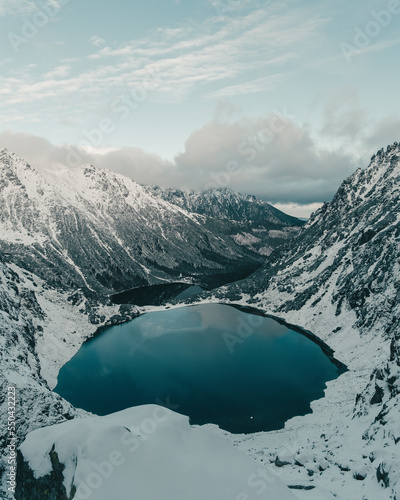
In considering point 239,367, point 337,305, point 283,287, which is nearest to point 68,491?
point 239,367

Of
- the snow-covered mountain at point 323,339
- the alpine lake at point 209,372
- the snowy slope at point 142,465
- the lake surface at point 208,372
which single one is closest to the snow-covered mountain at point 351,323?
the snow-covered mountain at point 323,339

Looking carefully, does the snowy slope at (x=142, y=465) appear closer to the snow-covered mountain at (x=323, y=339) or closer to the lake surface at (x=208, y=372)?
the snow-covered mountain at (x=323, y=339)

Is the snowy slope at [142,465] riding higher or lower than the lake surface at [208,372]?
higher

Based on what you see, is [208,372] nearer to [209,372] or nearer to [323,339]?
[209,372]

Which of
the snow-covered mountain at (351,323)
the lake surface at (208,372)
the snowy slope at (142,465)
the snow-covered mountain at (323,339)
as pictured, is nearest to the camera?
the snowy slope at (142,465)

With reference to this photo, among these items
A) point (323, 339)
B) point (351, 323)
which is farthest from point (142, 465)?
point (323, 339)
